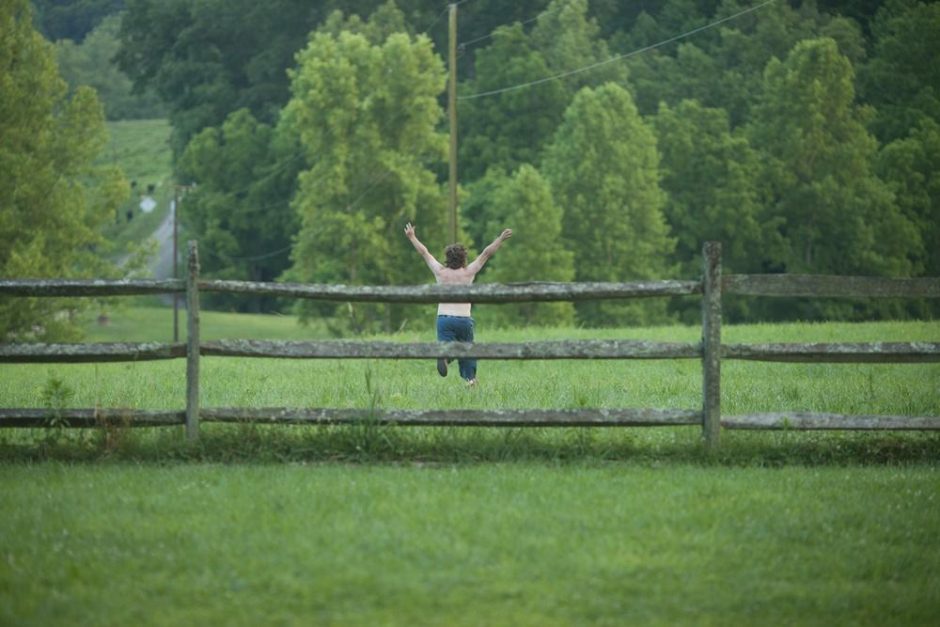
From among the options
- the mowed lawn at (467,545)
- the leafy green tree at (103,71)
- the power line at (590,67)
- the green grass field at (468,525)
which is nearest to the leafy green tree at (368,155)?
the power line at (590,67)

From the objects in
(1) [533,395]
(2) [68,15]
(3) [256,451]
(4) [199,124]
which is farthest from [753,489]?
(2) [68,15]

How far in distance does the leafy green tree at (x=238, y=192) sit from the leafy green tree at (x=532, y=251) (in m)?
18.1

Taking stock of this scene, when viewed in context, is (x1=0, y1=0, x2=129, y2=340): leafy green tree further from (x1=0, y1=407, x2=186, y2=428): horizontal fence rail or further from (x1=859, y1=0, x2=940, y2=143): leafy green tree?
(x1=859, y1=0, x2=940, y2=143): leafy green tree

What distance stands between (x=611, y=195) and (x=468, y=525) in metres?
53.7

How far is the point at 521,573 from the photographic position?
7312mm

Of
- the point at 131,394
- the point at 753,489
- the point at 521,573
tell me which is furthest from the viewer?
the point at 131,394

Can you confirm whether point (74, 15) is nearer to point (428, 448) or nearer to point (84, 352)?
point (84, 352)

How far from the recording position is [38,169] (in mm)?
43719

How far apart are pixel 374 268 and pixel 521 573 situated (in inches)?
2021

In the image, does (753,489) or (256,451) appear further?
(256,451)

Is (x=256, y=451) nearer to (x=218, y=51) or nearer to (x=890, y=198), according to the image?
(x=890, y=198)

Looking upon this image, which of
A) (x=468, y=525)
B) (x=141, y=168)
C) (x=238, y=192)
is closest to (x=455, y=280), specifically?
(x=468, y=525)

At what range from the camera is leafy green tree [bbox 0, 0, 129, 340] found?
42.1 m

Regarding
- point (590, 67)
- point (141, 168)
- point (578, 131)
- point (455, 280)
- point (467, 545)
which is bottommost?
point (467, 545)
